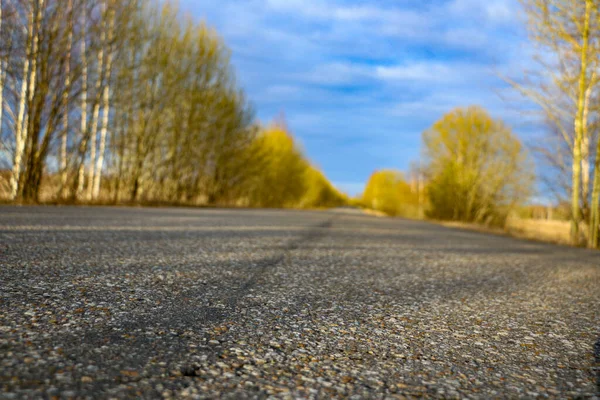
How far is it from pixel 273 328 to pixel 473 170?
25.1 meters

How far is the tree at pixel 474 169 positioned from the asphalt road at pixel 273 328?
753 inches

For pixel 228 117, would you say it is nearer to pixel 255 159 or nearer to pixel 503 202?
pixel 255 159

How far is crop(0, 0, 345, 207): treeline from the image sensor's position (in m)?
10.1

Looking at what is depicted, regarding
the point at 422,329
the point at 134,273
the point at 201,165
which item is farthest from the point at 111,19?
the point at 422,329

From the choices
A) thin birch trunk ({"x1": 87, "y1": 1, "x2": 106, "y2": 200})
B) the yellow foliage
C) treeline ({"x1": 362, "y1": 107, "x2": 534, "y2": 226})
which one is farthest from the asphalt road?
the yellow foliage

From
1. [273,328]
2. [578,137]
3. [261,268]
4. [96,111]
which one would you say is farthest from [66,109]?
[578,137]

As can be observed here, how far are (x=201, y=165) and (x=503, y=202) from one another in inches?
636

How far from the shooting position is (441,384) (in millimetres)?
1767

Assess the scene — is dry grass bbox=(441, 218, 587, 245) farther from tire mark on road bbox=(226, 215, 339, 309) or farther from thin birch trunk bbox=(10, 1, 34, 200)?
thin birch trunk bbox=(10, 1, 34, 200)

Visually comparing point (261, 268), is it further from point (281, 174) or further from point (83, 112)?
point (281, 174)

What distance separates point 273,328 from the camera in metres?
2.33

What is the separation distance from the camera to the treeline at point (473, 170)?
22312 mm

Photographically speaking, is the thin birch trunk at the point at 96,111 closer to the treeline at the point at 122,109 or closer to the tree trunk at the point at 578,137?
the treeline at the point at 122,109

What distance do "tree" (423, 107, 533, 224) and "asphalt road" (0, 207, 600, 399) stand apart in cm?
1914
